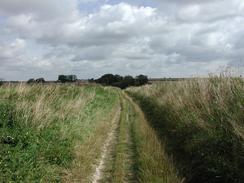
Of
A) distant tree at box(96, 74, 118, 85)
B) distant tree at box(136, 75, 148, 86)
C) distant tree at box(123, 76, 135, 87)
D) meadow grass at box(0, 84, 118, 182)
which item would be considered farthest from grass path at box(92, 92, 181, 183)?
distant tree at box(96, 74, 118, 85)

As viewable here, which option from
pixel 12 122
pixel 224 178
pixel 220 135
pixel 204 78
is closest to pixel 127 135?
pixel 204 78

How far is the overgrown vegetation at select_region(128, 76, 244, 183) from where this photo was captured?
798cm

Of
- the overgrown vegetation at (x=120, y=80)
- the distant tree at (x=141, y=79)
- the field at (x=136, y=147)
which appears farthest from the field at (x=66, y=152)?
the overgrown vegetation at (x=120, y=80)

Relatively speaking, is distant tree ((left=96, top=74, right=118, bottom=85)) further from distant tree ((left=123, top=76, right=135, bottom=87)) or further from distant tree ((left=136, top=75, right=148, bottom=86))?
distant tree ((left=136, top=75, right=148, bottom=86))

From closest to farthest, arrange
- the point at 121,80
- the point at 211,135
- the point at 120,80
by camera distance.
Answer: the point at 211,135 → the point at 121,80 → the point at 120,80

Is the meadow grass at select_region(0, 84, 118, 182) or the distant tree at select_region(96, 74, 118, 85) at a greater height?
the distant tree at select_region(96, 74, 118, 85)

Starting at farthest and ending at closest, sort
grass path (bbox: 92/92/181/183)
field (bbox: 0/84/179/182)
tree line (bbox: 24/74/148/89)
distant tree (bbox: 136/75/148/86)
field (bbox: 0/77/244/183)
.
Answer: tree line (bbox: 24/74/148/89) < distant tree (bbox: 136/75/148/86) < grass path (bbox: 92/92/181/183) < field (bbox: 0/84/179/182) < field (bbox: 0/77/244/183)

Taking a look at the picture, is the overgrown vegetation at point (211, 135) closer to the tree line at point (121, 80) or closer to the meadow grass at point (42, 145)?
the meadow grass at point (42, 145)

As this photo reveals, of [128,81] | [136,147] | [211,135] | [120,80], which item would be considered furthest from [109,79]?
[211,135]

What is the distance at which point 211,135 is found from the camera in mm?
9445

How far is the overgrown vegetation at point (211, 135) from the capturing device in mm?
7984

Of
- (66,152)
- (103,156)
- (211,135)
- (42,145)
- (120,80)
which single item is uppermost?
(120,80)

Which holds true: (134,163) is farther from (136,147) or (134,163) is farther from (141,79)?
(141,79)

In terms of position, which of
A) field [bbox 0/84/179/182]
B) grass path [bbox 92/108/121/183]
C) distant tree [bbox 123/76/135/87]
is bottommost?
grass path [bbox 92/108/121/183]
